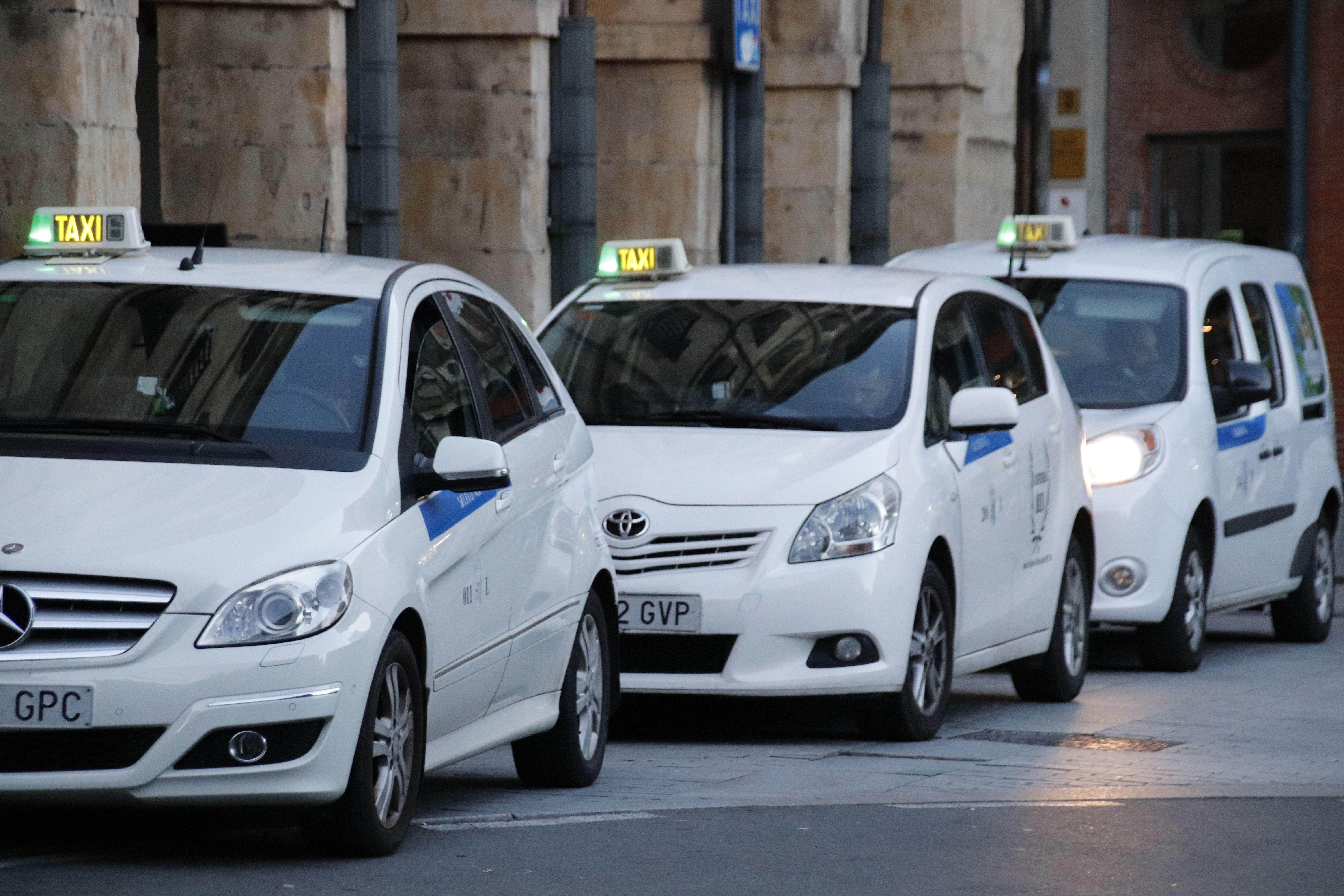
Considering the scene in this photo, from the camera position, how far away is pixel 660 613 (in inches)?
352

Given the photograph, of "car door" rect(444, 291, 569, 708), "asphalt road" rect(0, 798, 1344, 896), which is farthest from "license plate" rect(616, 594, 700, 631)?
"asphalt road" rect(0, 798, 1344, 896)

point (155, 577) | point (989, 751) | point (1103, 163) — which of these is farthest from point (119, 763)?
point (1103, 163)

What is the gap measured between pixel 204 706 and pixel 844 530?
3.33 metres

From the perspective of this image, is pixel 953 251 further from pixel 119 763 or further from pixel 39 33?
pixel 119 763

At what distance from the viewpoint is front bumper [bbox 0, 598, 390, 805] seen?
→ 5949 mm

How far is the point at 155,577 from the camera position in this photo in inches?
236

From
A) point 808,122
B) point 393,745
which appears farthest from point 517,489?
A: point 808,122

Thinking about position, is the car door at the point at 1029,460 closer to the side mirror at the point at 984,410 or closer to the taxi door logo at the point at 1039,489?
the taxi door logo at the point at 1039,489

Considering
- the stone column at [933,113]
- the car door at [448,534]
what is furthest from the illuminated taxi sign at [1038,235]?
the stone column at [933,113]

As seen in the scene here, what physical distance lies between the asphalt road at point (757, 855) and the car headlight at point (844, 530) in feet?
4.57

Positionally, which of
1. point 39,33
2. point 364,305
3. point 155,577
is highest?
point 39,33

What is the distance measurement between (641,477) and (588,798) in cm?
163

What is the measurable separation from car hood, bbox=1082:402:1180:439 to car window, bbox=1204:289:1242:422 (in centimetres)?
45

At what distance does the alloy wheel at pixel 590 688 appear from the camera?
7969 millimetres
